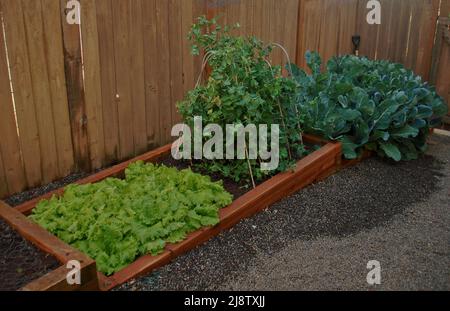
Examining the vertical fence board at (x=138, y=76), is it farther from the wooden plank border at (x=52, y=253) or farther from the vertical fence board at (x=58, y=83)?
the wooden plank border at (x=52, y=253)

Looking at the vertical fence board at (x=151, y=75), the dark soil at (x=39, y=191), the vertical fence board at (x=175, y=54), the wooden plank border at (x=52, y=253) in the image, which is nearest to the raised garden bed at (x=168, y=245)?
the wooden plank border at (x=52, y=253)

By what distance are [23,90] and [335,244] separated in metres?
2.46

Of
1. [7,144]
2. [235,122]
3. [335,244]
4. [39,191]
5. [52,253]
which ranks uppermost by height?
[235,122]

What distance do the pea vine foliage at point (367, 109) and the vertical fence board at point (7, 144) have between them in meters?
2.37

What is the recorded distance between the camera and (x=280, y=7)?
540 cm

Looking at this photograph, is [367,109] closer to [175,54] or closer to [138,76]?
[175,54]

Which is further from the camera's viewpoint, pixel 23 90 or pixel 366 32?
pixel 366 32

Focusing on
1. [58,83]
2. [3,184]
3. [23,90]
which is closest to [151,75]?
[58,83]

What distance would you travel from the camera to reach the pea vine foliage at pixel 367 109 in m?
4.36

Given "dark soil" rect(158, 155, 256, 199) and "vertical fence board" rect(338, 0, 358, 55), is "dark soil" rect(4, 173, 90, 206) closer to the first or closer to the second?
"dark soil" rect(158, 155, 256, 199)

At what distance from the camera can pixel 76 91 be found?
3.81 m

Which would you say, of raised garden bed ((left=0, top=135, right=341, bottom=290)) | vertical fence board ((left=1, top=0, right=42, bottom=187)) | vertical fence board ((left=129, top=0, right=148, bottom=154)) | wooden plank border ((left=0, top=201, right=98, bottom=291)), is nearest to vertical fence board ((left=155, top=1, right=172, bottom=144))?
vertical fence board ((left=129, top=0, right=148, bottom=154))

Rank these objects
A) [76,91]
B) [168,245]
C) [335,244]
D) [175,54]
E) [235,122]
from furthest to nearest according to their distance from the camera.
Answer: [175,54]
[76,91]
[235,122]
[335,244]
[168,245]
